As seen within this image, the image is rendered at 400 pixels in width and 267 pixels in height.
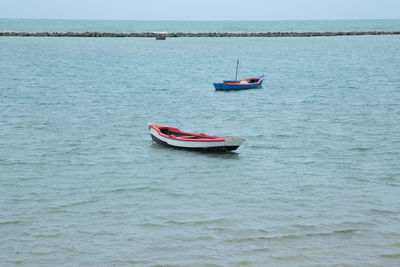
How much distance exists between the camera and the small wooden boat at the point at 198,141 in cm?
2100

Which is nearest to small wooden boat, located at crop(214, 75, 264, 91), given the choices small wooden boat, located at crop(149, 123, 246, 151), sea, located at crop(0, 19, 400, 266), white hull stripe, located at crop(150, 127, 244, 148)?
sea, located at crop(0, 19, 400, 266)

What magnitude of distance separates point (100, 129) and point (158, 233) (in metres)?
14.5

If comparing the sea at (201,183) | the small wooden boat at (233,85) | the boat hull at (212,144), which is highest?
the small wooden boat at (233,85)

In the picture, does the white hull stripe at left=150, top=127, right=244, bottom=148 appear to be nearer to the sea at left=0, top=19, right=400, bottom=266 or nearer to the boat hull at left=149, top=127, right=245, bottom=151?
the boat hull at left=149, top=127, right=245, bottom=151

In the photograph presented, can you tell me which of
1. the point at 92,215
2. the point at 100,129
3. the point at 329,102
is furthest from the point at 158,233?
the point at 329,102

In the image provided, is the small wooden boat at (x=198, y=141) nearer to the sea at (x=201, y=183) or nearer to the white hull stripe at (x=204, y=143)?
the white hull stripe at (x=204, y=143)

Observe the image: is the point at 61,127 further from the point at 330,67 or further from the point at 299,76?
the point at 330,67

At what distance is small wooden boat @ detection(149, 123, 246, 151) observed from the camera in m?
21.0

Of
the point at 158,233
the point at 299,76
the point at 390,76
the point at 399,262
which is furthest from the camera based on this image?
the point at 299,76

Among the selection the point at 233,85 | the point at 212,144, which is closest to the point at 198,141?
the point at 212,144

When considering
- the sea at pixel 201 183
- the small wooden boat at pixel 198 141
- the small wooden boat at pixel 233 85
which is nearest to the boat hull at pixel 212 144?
the small wooden boat at pixel 198 141

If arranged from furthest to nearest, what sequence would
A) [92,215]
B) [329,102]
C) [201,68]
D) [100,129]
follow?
1. [201,68]
2. [329,102]
3. [100,129]
4. [92,215]

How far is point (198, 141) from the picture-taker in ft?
69.7

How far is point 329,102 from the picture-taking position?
121 feet
